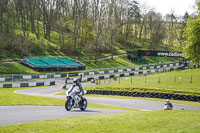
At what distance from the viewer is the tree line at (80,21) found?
71000mm

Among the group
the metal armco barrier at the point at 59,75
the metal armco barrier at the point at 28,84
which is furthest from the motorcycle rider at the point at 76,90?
the metal armco barrier at the point at 59,75

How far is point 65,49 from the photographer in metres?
72.9

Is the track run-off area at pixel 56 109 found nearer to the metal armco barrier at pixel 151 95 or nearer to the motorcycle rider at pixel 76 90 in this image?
the motorcycle rider at pixel 76 90

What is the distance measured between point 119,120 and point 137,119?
2.94 feet

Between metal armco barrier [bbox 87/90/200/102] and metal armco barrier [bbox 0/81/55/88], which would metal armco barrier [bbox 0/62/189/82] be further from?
metal armco barrier [bbox 87/90/200/102]

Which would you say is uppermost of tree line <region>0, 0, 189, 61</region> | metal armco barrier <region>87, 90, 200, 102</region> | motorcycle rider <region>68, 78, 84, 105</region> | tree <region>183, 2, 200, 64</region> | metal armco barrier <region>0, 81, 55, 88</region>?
tree line <region>0, 0, 189, 61</region>

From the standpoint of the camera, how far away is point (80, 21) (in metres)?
77.8

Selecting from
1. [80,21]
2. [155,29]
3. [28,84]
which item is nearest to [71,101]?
[28,84]

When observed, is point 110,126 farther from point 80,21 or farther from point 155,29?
→ point 155,29

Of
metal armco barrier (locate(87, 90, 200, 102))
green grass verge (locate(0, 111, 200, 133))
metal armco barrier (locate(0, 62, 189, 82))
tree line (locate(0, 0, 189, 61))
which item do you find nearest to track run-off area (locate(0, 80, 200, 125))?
green grass verge (locate(0, 111, 200, 133))

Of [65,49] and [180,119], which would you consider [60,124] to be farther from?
[65,49]

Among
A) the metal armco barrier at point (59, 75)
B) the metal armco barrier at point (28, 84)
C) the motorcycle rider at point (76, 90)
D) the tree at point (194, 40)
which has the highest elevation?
the tree at point (194, 40)

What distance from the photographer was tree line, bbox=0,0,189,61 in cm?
7100

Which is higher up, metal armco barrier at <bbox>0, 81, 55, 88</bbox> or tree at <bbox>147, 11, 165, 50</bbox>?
tree at <bbox>147, 11, 165, 50</bbox>
